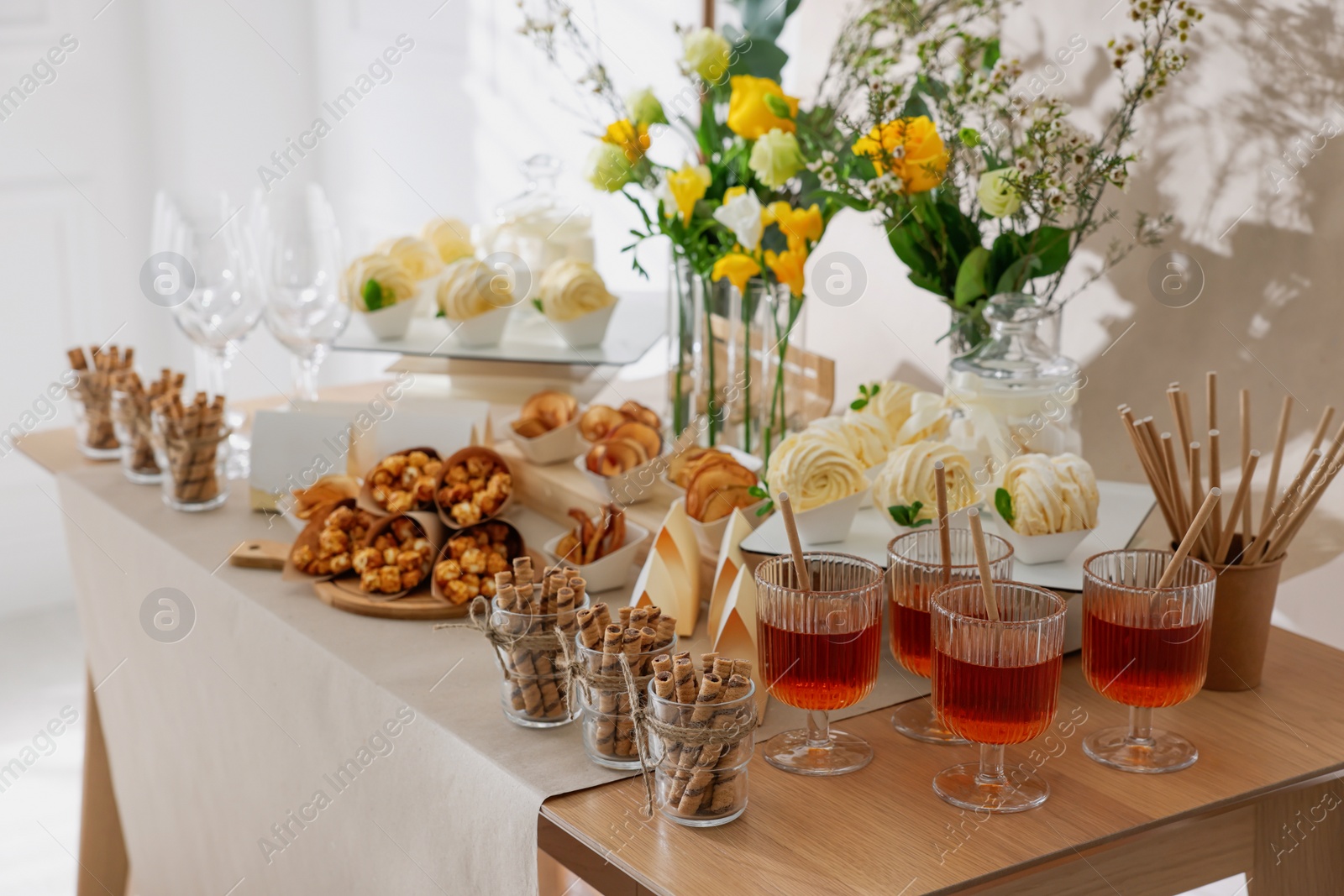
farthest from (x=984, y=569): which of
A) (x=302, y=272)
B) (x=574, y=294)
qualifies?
(x=302, y=272)

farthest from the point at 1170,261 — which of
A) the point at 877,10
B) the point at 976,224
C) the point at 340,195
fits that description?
the point at 340,195

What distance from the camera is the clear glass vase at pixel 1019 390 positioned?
131 centimetres

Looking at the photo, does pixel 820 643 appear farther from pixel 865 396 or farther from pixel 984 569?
pixel 865 396

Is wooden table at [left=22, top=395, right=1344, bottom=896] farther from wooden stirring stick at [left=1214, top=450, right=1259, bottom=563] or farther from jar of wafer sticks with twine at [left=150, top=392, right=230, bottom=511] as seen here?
jar of wafer sticks with twine at [left=150, top=392, right=230, bottom=511]

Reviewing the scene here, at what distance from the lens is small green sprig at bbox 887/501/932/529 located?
48.9 inches

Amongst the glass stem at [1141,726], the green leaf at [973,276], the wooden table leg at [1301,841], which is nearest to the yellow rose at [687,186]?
the green leaf at [973,276]

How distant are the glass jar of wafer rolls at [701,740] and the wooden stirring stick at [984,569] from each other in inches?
7.3

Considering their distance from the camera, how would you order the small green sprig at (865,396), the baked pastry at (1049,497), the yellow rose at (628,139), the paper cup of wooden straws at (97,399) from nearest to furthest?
1. the baked pastry at (1049,497)
2. the small green sprig at (865,396)
3. the yellow rose at (628,139)
4. the paper cup of wooden straws at (97,399)

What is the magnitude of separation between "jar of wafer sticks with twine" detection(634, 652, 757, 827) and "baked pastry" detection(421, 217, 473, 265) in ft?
3.64

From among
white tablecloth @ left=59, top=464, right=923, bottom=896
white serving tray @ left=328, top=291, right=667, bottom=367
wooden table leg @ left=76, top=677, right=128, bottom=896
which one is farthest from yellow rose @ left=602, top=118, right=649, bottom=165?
wooden table leg @ left=76, top=677, right=128, bottom=896

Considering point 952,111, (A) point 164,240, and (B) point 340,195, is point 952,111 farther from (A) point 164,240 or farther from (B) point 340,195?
(B) point 340,195

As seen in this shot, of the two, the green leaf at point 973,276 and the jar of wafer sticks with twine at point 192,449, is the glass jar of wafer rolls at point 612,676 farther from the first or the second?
the jar of wafer sticks with twine at point 192,449

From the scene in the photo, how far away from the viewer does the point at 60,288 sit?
3191 millimetres

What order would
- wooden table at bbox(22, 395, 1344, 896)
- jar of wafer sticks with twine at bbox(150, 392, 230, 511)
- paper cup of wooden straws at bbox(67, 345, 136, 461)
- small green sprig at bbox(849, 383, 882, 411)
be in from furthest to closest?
paper cup of wooden straws at bbox(67, 345, 136, 461) → jar of wafer sticks with twine at bbox(150, 392, 230, 511) → small green sprig at bbox(849, 383, 882, 411) → wooden table at bbox(22, 395, 1344, 896)
